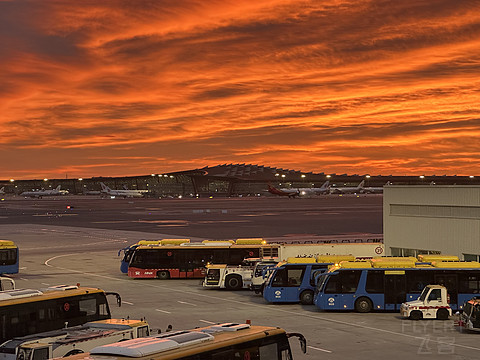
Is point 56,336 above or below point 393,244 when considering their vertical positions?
below

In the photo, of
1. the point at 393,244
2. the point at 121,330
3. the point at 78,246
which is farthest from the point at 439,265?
the point at 78,246

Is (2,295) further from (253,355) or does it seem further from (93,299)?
(253,355)

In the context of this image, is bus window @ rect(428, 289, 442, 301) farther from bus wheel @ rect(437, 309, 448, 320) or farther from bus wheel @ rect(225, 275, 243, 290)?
bus wheel @ rect(225, 275, 243, 290)

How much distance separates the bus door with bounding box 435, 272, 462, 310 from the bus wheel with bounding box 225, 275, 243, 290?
1522cm

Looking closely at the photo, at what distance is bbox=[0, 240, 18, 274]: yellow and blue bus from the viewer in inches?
2419

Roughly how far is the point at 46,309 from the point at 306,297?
2008cm

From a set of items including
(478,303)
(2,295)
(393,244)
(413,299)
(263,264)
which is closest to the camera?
(2,295)

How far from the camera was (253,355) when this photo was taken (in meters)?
20.5

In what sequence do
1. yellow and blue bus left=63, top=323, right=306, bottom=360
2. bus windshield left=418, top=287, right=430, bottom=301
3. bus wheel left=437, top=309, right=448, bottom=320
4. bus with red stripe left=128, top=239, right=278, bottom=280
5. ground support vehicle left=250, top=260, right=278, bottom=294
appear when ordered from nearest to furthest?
1. yellow and blue bus left=63, top=323, right=306, bottom=360
2. bus wheel left=437, top=309, right=448, bottom=320
3. bus windshield left=418, top=287, right=430, bottom=301
4. ground support vehicle left=250, top=260, right=278, bottom=294
5. bus with red stripe left=128, top=239, right=278, bottom=280

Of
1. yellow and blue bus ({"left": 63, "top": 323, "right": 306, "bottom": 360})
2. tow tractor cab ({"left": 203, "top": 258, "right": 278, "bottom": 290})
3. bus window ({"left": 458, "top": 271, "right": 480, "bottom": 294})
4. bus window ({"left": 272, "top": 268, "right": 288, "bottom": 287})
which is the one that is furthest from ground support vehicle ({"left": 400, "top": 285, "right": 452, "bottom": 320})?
yellow and blue bus ({"left": 63, "top": 323, "right": 306, "bottom": 360})

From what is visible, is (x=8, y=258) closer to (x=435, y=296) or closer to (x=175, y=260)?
(x=175, y=260)

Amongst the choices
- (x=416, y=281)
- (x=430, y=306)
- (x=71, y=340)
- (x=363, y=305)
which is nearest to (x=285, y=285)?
(x=363, y=305)

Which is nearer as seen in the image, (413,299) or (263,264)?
(413,299)

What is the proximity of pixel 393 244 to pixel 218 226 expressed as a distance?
6241 centimetres
